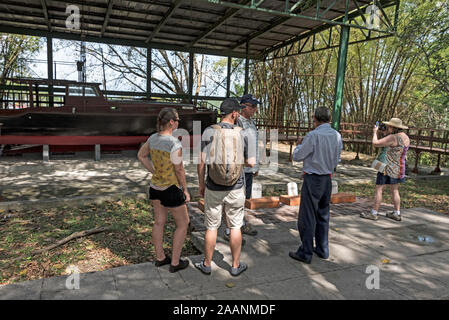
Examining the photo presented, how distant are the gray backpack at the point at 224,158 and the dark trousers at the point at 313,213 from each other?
81cm

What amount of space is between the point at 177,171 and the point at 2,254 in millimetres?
2091

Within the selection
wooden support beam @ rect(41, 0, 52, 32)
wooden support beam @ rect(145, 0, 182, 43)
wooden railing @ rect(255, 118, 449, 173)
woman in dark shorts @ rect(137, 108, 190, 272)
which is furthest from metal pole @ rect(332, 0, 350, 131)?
wooden support beam @ rect(41, 0, 52, 32)

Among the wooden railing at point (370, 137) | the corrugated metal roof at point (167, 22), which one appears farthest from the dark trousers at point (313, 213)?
the wooden railing at point (370, 137)

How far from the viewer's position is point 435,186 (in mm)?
7176

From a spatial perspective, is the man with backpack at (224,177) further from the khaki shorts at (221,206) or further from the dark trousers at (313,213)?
the dark trousers at (313,213)

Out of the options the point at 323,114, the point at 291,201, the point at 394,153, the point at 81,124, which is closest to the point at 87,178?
the point at 81,124

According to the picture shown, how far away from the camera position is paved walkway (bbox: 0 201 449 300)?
235 centimetres

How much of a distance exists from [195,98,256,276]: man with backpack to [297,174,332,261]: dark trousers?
0.69 m

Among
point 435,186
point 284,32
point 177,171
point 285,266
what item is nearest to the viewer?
point 177,171

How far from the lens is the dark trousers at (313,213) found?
9.73 feet

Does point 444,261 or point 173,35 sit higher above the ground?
point 173,35
